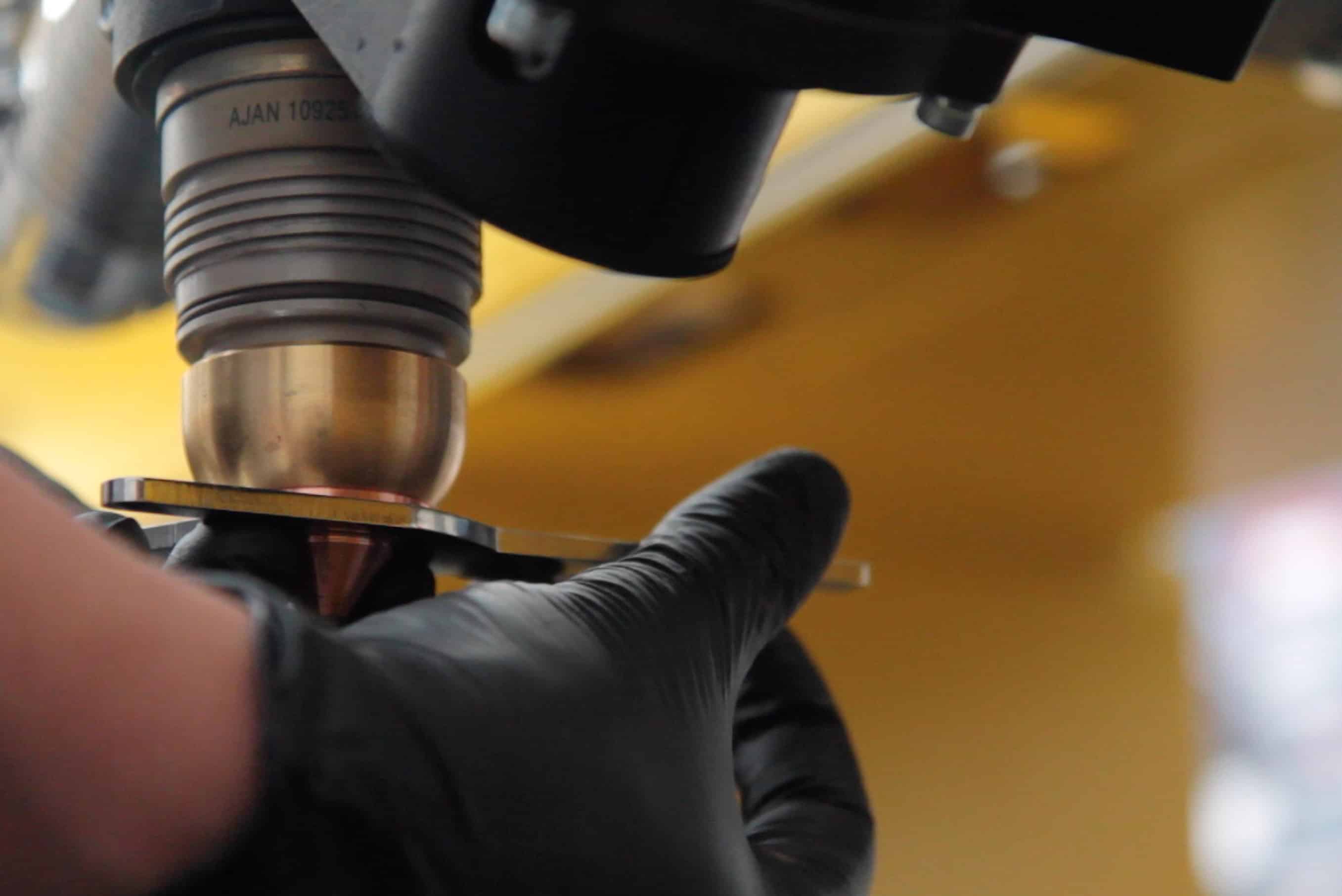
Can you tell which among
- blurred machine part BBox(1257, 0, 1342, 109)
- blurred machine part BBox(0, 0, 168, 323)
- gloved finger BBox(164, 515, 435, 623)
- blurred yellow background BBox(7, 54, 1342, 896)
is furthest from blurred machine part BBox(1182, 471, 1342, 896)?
gloved finger BBox(164, 515, 435, 623)

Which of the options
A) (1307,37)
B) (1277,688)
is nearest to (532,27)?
(1307,37)

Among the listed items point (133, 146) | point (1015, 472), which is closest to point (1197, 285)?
point (1015, 472)

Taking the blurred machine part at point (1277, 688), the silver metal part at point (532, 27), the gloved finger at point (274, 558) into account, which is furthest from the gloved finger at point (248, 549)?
the blurred machine part at point (1277, 688)

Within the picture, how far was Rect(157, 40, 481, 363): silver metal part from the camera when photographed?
0.97 ft

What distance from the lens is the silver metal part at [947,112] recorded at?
25cm

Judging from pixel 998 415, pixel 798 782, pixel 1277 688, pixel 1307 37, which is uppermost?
pixel 1307 37

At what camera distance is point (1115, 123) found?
0.76m

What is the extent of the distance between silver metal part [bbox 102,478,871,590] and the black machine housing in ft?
0.22

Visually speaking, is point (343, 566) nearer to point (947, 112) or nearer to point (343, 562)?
point (343, 562)

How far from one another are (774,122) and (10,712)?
0.17 m

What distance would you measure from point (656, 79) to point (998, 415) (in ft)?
2.71

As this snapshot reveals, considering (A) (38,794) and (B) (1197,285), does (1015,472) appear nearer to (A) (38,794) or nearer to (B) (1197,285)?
(B) (1197,285)

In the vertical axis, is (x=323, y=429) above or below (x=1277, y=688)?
above

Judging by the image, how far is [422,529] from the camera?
0.28 metres
